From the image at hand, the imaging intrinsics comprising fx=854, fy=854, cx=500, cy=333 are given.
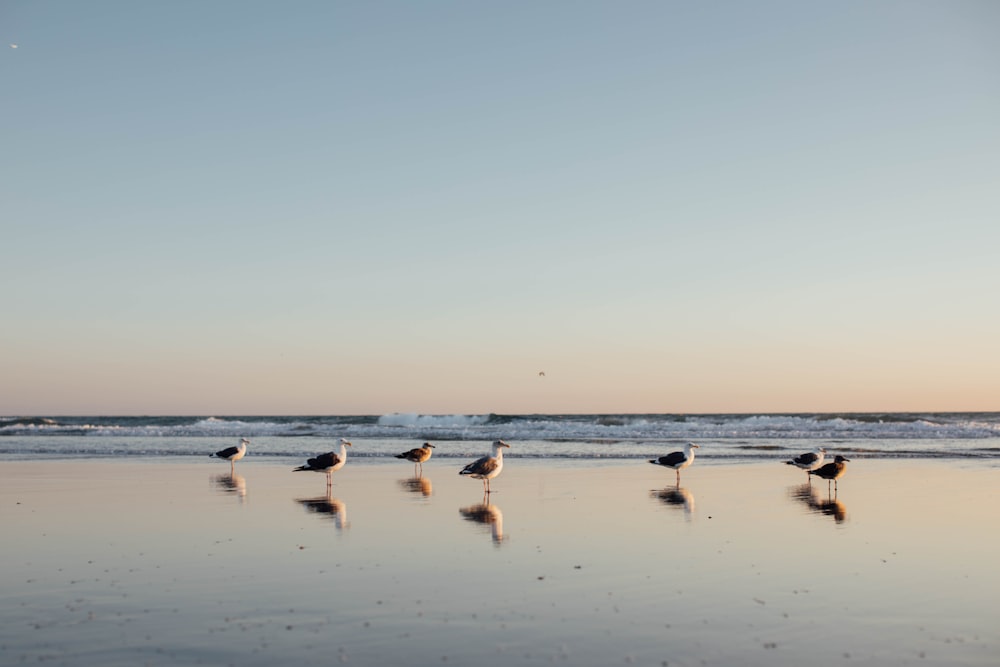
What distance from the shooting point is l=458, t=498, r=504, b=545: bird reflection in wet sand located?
42.6 feet

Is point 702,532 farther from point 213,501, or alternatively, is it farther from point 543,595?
point 213,501

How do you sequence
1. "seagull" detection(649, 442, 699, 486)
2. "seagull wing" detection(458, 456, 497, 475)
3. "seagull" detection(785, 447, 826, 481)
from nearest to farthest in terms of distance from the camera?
"seagull wing" detection(458, 456, 497, 475) < "seagull" detection(785, 447, 826, 481) < "seagull" detection(649, 442, 699, 486)

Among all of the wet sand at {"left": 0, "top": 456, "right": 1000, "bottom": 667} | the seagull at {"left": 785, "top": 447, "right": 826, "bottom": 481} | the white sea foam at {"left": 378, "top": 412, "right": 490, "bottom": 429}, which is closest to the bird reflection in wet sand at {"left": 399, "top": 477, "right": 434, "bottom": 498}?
the wet sand at {"left": 0, "top": 456, "right": 1000, "bottom": 667}

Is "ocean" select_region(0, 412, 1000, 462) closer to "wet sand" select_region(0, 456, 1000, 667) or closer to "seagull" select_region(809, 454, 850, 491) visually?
"seagull" select_region(809, 454, 850, 491)

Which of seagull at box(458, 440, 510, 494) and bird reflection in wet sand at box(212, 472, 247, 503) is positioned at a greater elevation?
seagull at box(458, 440, 510, 494)

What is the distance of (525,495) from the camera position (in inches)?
703

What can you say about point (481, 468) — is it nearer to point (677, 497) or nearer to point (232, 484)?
point (677, 497)

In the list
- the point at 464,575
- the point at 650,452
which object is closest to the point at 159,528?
the point at 464,575

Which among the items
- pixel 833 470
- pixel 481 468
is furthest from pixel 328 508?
pixel 833 470

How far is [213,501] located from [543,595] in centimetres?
1016

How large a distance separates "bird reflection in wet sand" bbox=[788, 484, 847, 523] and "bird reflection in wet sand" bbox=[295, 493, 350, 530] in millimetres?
8340

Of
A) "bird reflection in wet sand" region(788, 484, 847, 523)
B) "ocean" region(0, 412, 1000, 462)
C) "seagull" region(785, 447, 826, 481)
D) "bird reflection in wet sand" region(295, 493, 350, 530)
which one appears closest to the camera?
"bird reflection in wet sand" region(295, 493, 350, 530)

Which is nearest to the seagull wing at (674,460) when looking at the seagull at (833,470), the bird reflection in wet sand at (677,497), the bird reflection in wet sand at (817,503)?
the bird reflection in wet sand at (677,497)

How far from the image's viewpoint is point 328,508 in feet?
52.3
